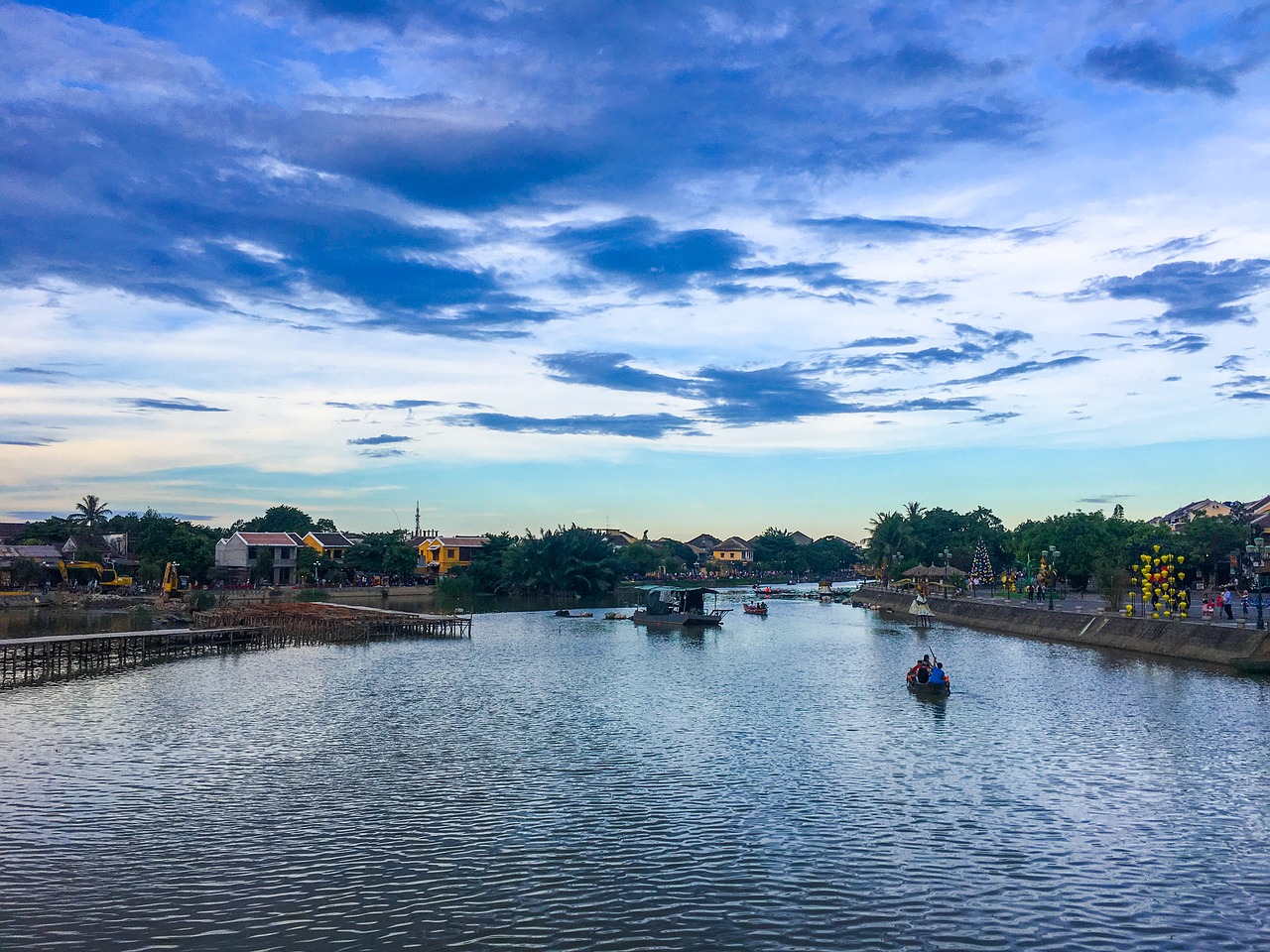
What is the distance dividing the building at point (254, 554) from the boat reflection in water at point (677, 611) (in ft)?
180

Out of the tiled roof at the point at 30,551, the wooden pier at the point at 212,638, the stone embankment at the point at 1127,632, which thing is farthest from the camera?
the tiled roof at the point at 30,551

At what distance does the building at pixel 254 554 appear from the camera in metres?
122

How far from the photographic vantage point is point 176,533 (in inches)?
4557

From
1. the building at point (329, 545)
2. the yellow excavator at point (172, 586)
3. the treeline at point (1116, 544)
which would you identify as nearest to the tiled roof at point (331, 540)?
the building at point (329, 545)

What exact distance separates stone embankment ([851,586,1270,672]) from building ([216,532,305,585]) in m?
80.5

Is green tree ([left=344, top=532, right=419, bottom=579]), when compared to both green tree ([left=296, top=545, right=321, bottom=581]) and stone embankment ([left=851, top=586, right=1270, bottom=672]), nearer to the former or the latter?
green tree ([left=296, top=545, right=321, bottom=581])

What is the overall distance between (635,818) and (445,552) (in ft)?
435

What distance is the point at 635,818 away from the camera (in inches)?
870

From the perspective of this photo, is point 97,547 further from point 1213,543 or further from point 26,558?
point 1213,543

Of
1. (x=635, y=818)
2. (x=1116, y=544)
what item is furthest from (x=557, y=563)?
(x=635, y=818)

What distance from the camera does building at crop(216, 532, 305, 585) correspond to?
4815 inches

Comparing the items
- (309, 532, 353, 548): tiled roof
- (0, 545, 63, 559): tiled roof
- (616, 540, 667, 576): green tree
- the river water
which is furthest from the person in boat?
(616, 540, 667, 576): green tree

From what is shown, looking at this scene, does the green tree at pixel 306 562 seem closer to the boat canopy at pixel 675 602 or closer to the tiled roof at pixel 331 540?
the tiled roof at pixel 331 540

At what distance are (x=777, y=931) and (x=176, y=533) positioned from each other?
115 metres
